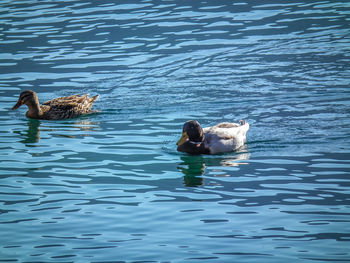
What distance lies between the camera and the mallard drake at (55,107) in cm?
1396

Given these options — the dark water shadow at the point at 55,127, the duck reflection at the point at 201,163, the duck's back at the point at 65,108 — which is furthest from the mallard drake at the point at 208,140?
the duck's back at the point at 65,108

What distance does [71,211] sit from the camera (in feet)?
28.5

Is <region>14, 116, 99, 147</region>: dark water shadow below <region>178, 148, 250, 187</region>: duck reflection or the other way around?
the other way around

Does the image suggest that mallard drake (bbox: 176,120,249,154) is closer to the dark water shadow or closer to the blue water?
the blue water

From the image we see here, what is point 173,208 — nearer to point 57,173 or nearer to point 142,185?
point 142,185

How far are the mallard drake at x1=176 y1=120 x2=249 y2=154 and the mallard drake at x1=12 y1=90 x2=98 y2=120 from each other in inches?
136

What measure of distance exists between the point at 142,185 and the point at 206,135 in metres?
2.37

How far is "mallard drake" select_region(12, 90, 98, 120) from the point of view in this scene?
14.0 m

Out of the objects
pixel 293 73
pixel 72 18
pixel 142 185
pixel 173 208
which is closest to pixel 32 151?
pixel 142 185

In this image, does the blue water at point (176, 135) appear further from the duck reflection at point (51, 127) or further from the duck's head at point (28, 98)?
the duck's head at point (28, 98)

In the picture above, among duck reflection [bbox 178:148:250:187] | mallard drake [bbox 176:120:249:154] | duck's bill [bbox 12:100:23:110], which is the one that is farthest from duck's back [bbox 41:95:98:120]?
Answer: duck reflection [bbox 178:148:250:187]

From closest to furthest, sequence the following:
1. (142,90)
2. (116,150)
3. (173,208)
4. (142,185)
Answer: (173,208), (142,185), (116,150), (142,90)

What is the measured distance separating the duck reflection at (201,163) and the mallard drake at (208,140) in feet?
0.50

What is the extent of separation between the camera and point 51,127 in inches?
535
